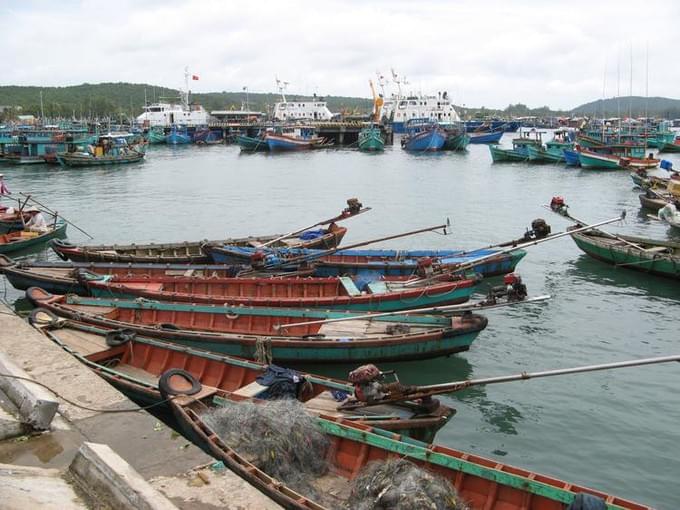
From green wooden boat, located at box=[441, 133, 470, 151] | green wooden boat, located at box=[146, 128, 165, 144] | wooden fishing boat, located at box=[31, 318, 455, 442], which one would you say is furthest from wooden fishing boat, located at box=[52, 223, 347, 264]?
green wooden boat, located at box=[146, 128, 165, 144]

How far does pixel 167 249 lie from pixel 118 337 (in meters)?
9.10

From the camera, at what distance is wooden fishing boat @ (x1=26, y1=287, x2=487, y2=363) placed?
12.0 metres

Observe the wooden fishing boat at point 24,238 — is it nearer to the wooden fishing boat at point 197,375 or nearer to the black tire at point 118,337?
the wooden fishing boat at point 197,375

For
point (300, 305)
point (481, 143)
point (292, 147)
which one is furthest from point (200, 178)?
point (481, 143)

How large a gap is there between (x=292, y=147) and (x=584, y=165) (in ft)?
131

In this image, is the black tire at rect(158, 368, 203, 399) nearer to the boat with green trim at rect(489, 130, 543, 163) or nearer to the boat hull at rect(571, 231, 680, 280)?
the boat hull at rect(571, 231, 680, 280)

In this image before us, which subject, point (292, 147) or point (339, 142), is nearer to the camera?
point (292, 147)

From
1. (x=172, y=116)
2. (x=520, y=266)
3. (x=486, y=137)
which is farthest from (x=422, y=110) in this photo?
(x=520, y=266)

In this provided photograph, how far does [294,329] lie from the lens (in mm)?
13141

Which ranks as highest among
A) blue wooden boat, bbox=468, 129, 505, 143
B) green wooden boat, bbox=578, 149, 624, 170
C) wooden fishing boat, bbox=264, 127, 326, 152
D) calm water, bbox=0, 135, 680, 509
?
blue wooden boat, bbox=468, 129, 505, 143

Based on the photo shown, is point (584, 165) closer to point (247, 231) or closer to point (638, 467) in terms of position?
point (247, 231)

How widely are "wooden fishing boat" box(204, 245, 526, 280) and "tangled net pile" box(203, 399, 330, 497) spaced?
29.3 feet

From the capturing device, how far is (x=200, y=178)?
52656mm

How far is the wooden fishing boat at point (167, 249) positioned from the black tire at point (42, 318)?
21.8 ft
